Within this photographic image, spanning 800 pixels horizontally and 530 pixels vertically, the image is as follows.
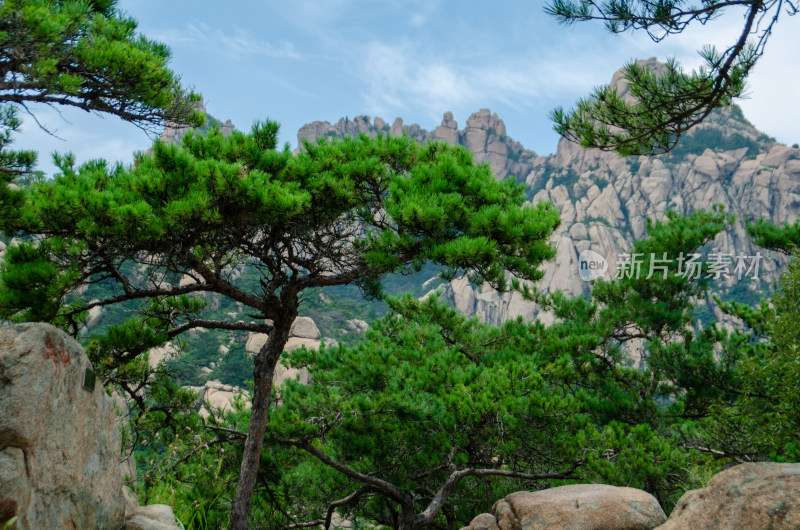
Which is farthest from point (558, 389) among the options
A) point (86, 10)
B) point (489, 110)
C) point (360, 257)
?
point (489, 110)

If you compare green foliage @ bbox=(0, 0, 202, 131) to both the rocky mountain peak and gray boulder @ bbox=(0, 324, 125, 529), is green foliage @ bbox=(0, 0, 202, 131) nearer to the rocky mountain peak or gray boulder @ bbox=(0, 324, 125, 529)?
gray boulder @ bbox=(0, 324, 125, 529)

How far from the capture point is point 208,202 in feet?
12.5

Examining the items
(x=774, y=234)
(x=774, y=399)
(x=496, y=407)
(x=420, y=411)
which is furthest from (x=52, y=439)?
(x=774, y=234)

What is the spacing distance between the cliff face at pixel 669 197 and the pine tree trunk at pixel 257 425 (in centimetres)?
4519

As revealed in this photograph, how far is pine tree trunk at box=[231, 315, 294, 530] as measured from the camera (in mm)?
5184

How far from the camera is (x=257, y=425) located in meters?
5.37

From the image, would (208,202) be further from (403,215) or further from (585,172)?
(585,172)

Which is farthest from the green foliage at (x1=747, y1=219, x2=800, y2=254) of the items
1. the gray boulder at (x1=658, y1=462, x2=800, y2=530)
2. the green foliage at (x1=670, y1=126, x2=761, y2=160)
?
the green foliage at (x1=670, y1=126, x2=761, y2=160)

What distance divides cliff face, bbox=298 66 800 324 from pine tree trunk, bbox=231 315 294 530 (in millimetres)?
45195

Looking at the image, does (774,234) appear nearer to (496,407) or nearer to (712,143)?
(496,407)

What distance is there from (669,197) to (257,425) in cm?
6239

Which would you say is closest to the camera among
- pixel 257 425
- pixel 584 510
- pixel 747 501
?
pixel 747 501

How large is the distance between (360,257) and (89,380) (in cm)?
254

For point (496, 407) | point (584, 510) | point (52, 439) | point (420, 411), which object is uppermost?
point (496, 407)
